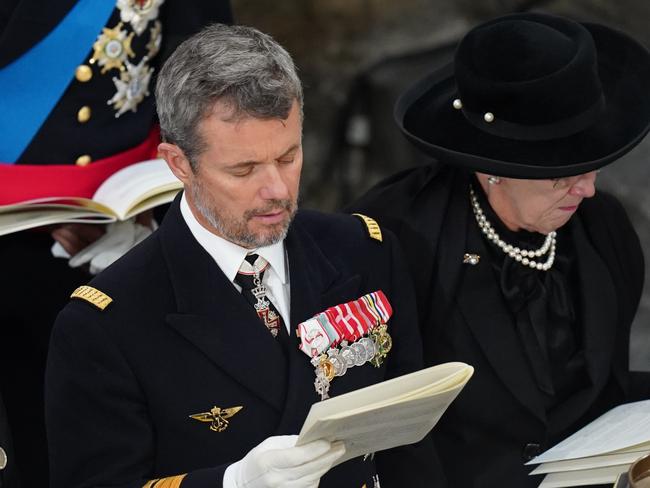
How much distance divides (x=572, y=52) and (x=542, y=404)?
727 mm

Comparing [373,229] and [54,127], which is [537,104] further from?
[54,127]

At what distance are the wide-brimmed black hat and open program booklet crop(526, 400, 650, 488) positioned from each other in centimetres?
51

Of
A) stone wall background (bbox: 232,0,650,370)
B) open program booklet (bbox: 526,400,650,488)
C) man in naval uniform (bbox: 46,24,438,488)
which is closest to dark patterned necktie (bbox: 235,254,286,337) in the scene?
man in naval uniform (bbox: 46,24,438,488)

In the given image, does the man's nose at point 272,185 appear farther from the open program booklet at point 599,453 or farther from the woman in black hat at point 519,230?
the open program booklet at point 599,453

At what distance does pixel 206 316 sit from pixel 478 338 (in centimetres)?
70

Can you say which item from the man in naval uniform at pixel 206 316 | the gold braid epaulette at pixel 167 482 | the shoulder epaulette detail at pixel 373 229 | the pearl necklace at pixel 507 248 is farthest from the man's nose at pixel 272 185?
the pearl necklace at pixel 507 248

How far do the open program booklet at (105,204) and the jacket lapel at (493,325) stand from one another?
2.13 feet

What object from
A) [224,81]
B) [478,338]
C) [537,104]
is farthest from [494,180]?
[224,81]

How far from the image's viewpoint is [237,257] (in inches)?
94.7

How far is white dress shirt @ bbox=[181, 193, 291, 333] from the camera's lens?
2.41 meters

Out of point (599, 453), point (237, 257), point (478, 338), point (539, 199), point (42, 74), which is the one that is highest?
point (42, 74)

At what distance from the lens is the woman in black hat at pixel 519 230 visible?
2.71 metres

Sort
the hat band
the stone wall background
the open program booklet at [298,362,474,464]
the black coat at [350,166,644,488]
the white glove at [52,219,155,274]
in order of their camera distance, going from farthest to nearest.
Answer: the stone wall background → the white glove at [52,219,155,274] → the black coat at [350,166,644,488] → the hat band → the open program booklet at [298,362,474,464]

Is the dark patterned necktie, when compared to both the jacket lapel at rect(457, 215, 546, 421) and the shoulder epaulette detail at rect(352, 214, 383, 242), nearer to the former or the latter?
the shoulder epaulette detail at rect(352, 214, 383, 242)
